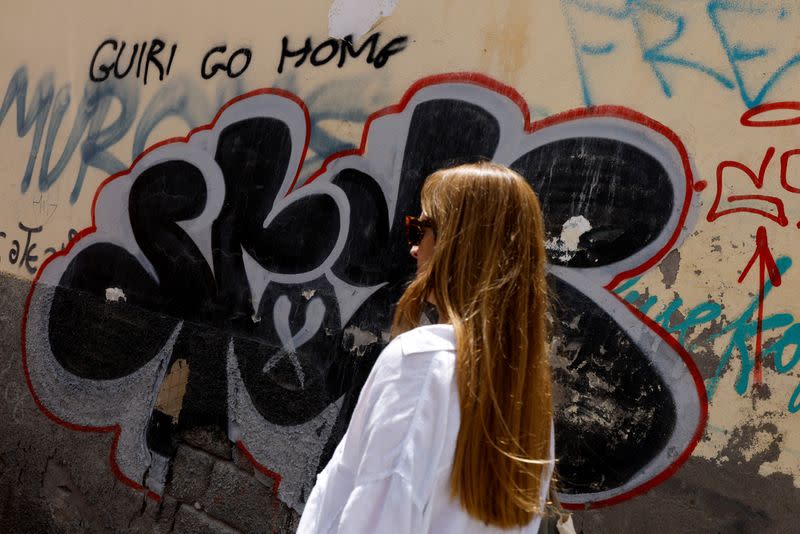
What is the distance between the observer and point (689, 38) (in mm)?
2797

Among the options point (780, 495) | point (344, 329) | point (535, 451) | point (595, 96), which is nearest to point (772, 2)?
point (595, 96)

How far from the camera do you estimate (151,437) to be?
4301 mm

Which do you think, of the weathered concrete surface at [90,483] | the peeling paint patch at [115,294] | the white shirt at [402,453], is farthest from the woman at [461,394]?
the peeling paint patch at [115,294]

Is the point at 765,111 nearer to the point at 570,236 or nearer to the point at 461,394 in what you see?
the point at 570,236

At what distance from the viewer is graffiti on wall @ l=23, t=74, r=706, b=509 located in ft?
9.32

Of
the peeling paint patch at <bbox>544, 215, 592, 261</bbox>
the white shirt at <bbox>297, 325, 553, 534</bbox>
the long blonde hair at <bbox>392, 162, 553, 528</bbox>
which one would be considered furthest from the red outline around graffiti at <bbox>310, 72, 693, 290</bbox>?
the white shirt at <bbox>297, 325, 553, 534</bbox>

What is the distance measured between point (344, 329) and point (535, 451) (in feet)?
6.46

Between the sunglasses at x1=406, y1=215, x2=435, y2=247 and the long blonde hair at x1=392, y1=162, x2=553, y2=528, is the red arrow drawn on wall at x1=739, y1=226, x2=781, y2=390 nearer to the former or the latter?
A: the long blonde hair at x1=392, y1=162, x2=553, y2=528

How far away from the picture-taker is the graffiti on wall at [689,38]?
264cm

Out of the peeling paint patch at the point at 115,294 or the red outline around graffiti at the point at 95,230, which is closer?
the red outline around graffiti at the point at 95,230

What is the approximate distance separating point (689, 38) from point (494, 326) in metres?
1.63

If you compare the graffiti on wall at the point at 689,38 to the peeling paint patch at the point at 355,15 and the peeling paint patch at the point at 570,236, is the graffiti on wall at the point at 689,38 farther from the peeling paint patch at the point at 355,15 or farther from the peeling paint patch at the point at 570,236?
the peeling paint patch at the point at 355,15

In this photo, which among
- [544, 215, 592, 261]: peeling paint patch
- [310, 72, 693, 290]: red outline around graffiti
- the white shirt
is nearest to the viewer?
the white shirt

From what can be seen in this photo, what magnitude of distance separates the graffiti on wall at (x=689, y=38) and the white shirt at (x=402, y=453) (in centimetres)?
162
